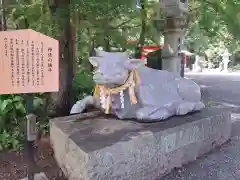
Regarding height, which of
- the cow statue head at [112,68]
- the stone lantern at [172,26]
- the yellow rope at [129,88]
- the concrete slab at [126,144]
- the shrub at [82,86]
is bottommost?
the concrete slab at [126,144]

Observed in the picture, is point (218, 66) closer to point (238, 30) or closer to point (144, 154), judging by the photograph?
point (238, 30)

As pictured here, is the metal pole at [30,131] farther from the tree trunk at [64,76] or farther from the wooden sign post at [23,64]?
the tree trunk at [64,76]

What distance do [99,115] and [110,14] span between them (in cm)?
173

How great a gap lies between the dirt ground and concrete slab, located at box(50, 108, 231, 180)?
186 mm

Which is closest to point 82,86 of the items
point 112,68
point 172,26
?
point 172,26

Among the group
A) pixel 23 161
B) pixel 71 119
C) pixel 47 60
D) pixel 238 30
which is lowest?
pixel 23 161

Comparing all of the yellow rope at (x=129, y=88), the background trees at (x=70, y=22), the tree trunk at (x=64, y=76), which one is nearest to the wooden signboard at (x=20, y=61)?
the yellow rope at (x=129, y=88)

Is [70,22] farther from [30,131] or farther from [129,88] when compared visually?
[30,131]

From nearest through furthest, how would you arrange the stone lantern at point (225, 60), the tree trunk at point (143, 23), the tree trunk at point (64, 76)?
the tree trunk at point (64, 76) → the tree trunk at point (143, 23) → the stone lantern at point (225, 60)

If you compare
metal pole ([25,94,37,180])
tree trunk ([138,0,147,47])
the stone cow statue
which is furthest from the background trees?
metal pole ([25,94,37,180])

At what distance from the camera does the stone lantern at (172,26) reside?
538cm

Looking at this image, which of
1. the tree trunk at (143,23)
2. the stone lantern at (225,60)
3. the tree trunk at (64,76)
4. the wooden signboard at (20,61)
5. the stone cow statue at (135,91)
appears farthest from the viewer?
the stone lantern at (225,60)

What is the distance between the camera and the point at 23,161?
3488 mm

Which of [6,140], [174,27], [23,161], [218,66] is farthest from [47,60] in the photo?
[218,66]
